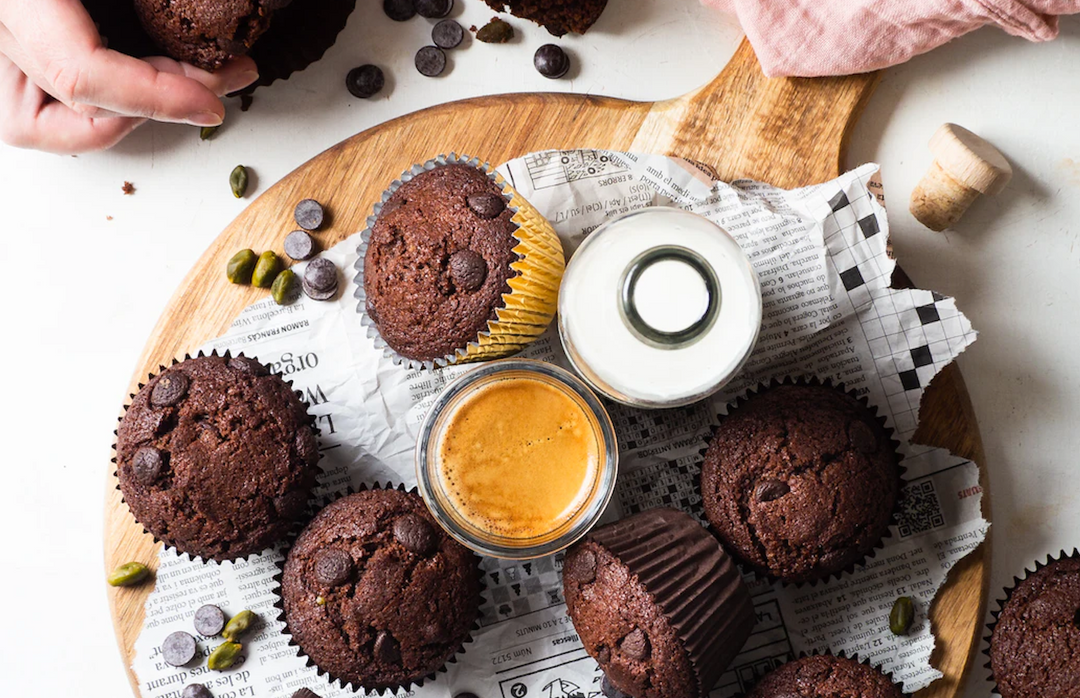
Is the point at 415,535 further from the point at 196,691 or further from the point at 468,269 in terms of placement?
the point at 196,691

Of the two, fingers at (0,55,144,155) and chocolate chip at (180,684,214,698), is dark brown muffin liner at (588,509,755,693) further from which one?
fingers at (0,55,144,155)

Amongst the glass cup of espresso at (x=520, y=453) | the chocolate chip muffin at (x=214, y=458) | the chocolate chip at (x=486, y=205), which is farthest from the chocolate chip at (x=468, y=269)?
the chocolate chip muffin at (x=214, y=458)

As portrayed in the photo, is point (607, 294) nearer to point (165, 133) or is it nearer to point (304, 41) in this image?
point (304, 41)

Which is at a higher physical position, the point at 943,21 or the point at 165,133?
the point at 943,21

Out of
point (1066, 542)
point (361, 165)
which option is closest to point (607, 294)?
point (361, 165)

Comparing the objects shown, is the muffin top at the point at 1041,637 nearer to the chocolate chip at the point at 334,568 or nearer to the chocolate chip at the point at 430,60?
the chocolate chip at the point at 334,568

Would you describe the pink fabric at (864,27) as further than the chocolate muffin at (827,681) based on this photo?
Yes
